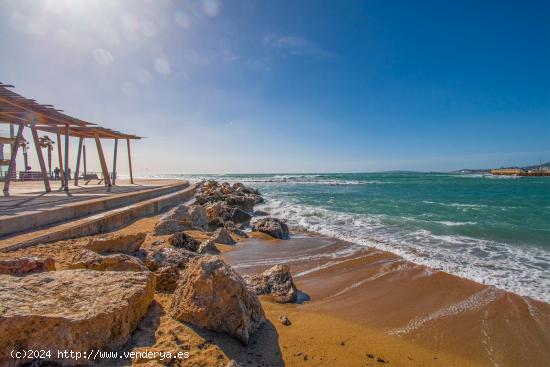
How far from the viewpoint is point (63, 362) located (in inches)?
70.5

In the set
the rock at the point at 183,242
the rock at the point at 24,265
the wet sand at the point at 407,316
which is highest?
the rock at the point at 24,265

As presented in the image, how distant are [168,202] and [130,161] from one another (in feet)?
33.6

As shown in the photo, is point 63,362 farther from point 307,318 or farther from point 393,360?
point 393,360

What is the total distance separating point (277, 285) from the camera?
4113 millimetres

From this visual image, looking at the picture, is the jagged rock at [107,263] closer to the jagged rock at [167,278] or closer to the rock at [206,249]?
the jagged rock at [167,278]

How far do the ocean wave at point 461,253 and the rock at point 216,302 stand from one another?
201 inches

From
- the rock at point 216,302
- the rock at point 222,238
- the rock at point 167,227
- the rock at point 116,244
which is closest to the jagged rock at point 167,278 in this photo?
the rock at point 216,302

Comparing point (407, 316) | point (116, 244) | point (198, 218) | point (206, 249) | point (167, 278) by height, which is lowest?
point (407, 316)

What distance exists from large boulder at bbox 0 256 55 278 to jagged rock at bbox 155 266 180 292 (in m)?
1.18

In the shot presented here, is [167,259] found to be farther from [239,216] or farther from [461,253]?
[239,216]

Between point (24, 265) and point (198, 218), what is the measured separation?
612 centimetres

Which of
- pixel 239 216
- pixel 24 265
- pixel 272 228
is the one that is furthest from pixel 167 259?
pixel 239 216

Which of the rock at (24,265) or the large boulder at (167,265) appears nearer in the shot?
the rock at (24,265)

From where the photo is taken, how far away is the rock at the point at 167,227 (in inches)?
270
